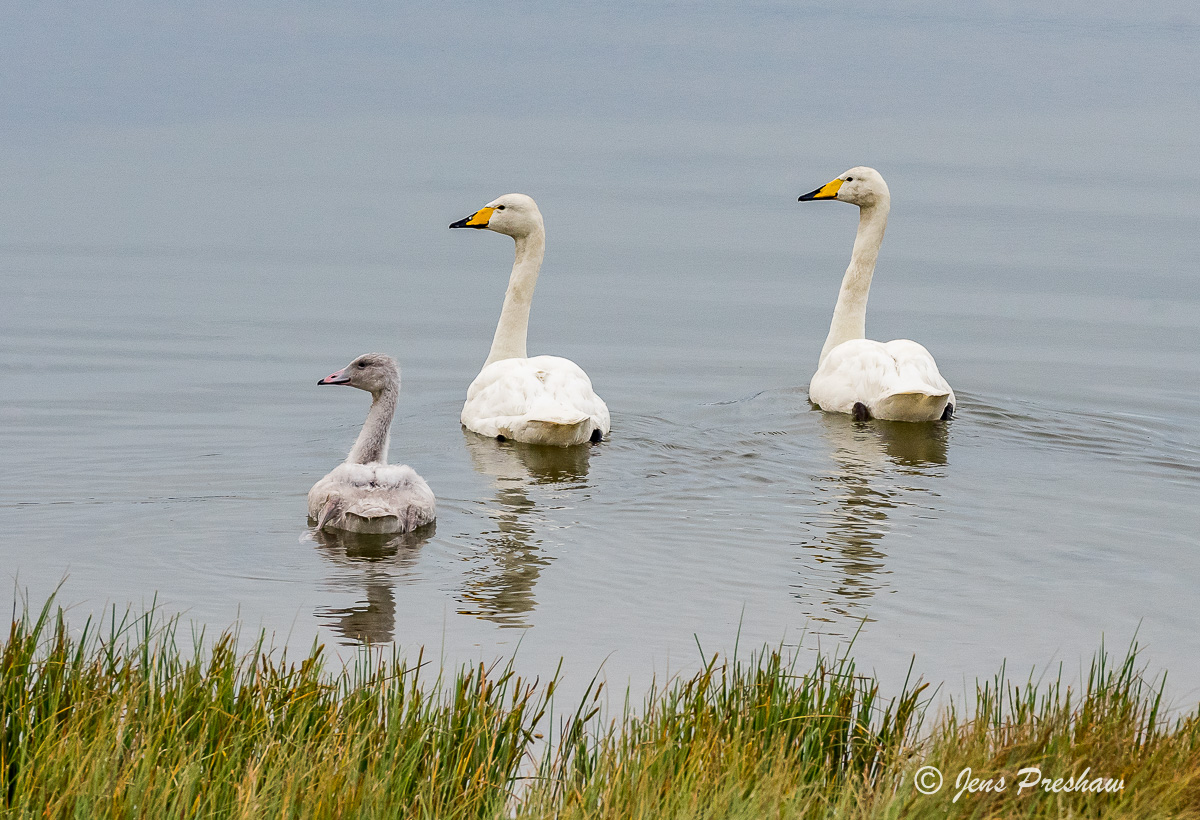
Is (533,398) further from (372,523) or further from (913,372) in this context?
(913,372)

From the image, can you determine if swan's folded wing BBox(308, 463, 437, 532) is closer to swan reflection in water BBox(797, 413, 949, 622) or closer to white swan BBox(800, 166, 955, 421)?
swan reflection in water BBox(797, 413, 949, 622)

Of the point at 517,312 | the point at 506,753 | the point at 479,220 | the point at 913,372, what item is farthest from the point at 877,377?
the point at 506,753

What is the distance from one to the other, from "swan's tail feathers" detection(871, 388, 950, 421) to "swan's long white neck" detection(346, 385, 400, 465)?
435 centimetres

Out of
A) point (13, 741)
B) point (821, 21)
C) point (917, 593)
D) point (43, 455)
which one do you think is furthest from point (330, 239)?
point (821, 21)

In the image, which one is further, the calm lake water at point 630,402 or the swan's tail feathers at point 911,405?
the swan's tail feathers at point 911,405

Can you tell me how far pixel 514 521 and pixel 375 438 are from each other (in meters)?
1.04

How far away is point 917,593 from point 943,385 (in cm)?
487

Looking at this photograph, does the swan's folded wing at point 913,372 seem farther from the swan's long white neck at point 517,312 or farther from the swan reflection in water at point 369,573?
the swan reflection in water at point 369,573

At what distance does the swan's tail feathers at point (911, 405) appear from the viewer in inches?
512

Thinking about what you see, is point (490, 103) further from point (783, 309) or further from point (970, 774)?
point (970, 774)

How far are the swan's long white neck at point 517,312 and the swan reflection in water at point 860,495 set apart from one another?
2606 millimetres

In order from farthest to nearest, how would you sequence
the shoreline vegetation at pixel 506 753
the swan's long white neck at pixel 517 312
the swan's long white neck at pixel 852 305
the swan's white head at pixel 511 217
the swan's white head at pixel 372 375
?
1. the swan's long white neck at pixel 852 305
2. the swan's white head at pixel 511 217
3. the swan's long white neck at pixel 517 312
4. the swan's white head at pixel 372 375
5. the shoreline vegetation at pixel 506 753

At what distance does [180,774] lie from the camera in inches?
202

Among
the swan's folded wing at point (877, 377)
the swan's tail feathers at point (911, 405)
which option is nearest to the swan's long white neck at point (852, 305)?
the swan's folded wing at point (877, 377)
